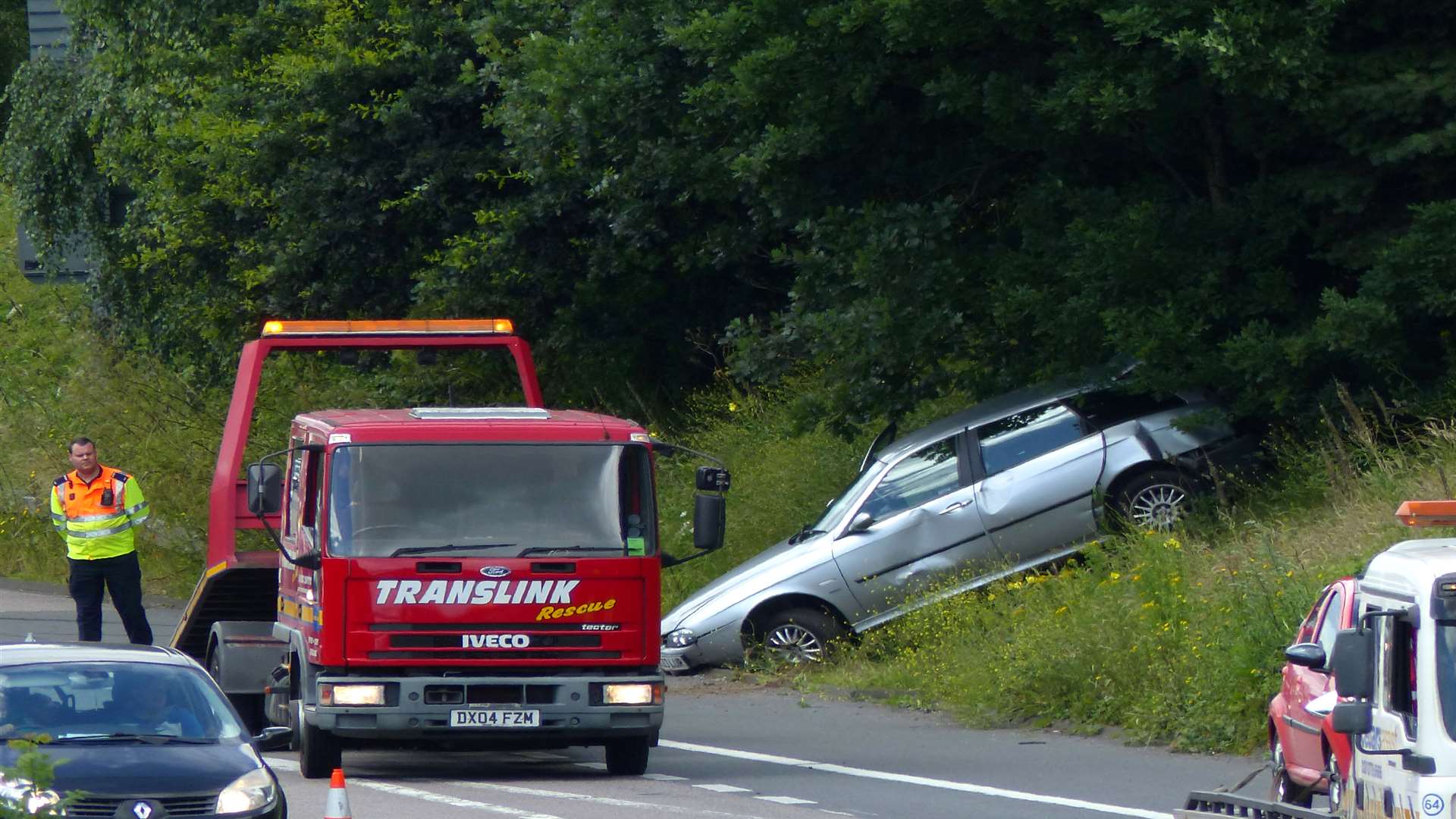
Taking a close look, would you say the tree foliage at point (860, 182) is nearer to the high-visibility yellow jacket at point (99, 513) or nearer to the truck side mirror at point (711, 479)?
the truck side mirror at point (711, 479)

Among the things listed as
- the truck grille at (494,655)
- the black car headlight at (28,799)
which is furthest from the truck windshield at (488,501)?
the black car headlight at (28,799)

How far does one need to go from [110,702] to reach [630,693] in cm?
333

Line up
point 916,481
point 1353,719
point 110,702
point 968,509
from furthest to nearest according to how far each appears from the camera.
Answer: point 916,481
point 968,509
point 110,702
point 1353,719

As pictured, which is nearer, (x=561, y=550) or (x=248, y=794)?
(x=248, y=794)

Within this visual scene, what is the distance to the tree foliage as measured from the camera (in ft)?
51.6

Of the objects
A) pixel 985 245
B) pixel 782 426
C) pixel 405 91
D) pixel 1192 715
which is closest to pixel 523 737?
pixel 1192 715

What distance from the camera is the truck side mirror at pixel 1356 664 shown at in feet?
23.0

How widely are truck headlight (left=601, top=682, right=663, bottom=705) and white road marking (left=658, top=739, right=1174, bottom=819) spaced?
0.63m

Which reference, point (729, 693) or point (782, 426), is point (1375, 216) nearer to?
point (729, 693)

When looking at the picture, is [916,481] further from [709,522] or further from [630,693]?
[630,693]

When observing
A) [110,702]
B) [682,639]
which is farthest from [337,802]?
[682,639]

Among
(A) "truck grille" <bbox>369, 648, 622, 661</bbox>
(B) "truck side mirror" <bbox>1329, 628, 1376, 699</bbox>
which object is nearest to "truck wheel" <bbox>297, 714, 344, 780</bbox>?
(A) "truck grille" <bbox>369, 648, 622, 661</bbox>

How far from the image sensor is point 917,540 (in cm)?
1672

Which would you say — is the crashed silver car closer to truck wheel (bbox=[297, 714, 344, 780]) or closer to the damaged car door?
the damaged car door
